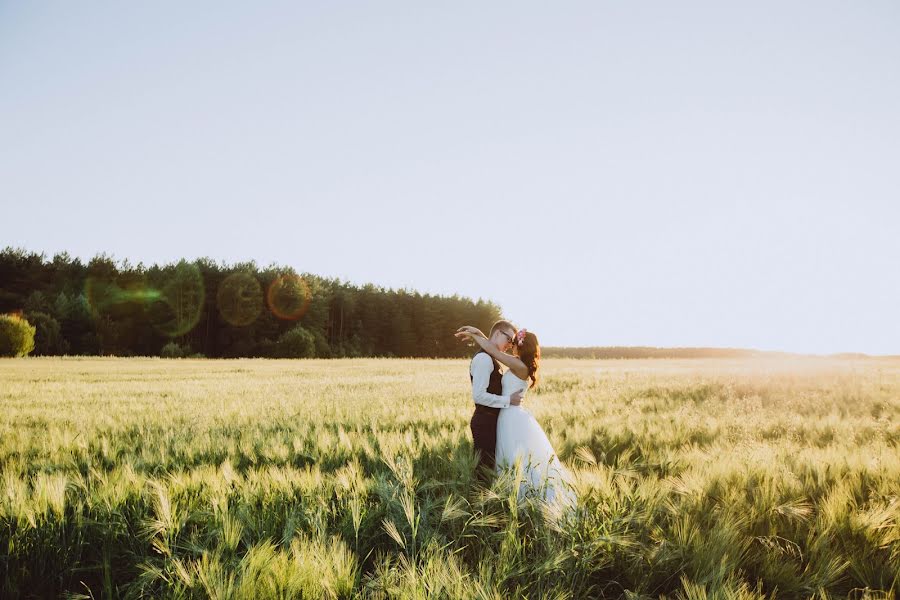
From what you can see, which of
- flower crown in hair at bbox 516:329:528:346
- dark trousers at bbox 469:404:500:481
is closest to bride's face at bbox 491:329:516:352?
flower crown in hair at bbox 516:329:528:346

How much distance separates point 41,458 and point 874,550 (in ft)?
21.8

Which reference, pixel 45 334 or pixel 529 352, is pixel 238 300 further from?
pixel 529 352

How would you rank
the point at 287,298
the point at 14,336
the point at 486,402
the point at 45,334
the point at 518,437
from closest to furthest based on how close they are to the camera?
the point at 518,437
the point at 486,402
the point at 14,336
the point at 45,334
the point at 287,298

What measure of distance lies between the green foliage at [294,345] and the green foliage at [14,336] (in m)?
20.4

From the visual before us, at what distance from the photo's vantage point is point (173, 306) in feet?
169

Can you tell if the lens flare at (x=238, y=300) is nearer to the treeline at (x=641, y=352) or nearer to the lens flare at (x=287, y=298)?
the lens flare at (x=287, y=298)

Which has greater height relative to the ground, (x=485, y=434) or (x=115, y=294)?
(x=115, y=294)

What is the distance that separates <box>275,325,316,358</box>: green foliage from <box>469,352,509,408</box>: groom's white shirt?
49.4 metres

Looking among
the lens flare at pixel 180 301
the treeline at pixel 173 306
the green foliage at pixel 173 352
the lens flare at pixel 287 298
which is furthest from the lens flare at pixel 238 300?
the green foliage at pixel 173 352

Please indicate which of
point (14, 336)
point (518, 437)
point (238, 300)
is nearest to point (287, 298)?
point (238, 300)

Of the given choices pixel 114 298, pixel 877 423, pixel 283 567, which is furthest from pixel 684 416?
pixel 114 298

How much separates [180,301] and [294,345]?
538 inches

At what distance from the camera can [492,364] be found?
4.46m

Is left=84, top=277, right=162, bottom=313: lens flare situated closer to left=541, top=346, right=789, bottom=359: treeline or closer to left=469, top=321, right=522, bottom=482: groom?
left=541, top=346, right=789, bottom=359: treeline
